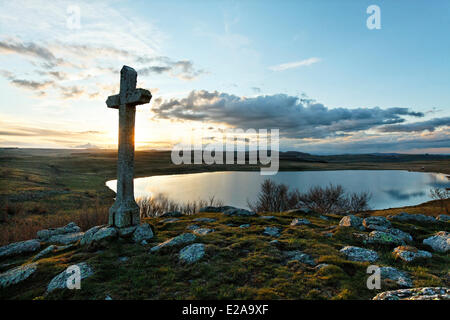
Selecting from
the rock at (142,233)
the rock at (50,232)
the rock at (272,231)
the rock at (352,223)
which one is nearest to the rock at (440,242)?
the rock at (352,223)

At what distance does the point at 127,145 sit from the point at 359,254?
33.1 ft

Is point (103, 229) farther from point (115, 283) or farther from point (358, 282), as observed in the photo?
point (358, 282)

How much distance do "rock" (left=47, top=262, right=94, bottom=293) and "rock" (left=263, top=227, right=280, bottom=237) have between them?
7.29 metres

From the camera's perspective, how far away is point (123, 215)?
32.2 ft

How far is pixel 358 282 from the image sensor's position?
19.5ft

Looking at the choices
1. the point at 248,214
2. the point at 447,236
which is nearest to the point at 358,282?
the point at 447,236

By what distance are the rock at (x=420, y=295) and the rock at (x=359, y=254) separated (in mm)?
2649

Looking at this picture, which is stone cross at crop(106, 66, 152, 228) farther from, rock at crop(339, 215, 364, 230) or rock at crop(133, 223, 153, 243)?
rock at crop(339, 215, 364, 230)

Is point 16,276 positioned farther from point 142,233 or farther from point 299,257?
point 299,257

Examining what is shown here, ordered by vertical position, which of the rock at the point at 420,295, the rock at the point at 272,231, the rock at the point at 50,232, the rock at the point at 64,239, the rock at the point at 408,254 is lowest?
the rock at the point at 50,232

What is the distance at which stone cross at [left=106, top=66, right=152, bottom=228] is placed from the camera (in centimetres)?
1005

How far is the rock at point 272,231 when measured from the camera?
1072cm

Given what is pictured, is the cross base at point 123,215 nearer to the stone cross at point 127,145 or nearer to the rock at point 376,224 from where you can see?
the stone cross at point 127,145

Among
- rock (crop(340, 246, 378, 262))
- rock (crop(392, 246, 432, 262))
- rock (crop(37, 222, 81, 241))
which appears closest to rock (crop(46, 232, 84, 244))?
rock (crop(37, 222, 81, 241))
